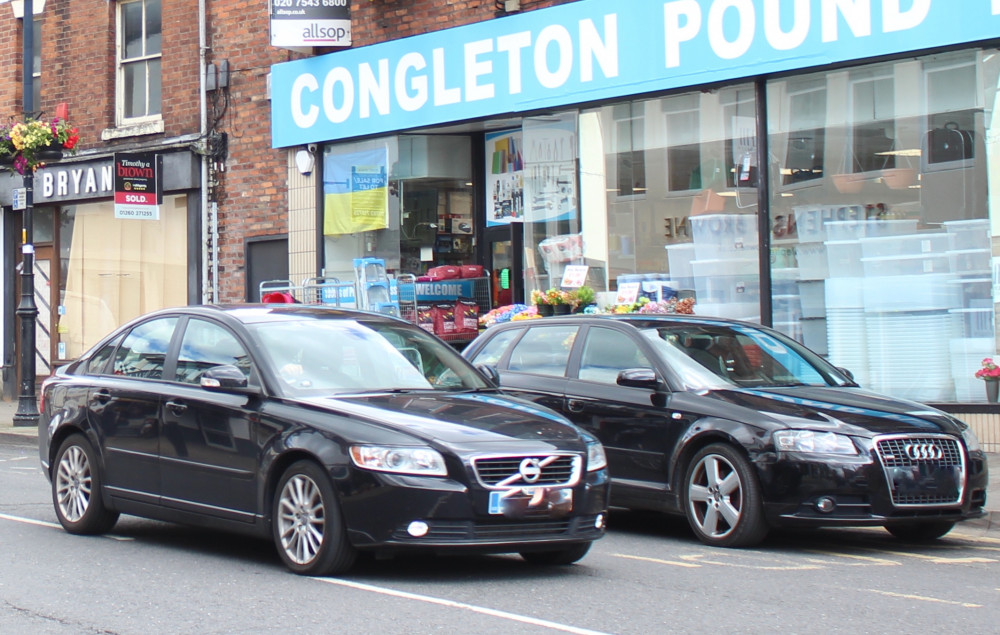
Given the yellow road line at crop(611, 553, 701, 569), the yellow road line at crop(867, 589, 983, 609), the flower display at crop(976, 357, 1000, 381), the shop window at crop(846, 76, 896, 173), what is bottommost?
the yellow road line at crop(867, 589, 983, 609)

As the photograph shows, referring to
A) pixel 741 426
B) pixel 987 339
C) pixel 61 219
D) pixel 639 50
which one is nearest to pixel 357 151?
pixel 639 50

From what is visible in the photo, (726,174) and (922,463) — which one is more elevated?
(726,174)

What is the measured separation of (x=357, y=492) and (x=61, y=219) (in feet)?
59.0

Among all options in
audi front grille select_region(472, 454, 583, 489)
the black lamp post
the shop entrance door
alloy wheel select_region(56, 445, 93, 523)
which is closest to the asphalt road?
alloy wheel select_region(56, 445, 93, 523)

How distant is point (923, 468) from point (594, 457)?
7.77 ft

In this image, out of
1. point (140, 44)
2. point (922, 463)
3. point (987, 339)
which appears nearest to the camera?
point (922, 463)

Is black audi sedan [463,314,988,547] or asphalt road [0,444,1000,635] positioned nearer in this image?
asphalt road [0,444,1000,635]

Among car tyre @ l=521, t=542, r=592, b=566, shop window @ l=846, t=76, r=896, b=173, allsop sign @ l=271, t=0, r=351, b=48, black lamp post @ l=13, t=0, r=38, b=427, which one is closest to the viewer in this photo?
car tyre @ l=521, t=542, r=592, b=566

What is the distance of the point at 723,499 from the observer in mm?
8734

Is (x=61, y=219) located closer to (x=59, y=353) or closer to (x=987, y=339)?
(x=59, y=353)

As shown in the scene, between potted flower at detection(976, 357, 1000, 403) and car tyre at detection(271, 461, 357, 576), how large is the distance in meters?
8.09

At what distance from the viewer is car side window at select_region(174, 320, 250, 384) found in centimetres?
810

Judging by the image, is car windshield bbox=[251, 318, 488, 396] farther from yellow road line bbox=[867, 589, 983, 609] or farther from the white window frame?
the white window frame

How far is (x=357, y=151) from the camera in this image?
62.0 ft
